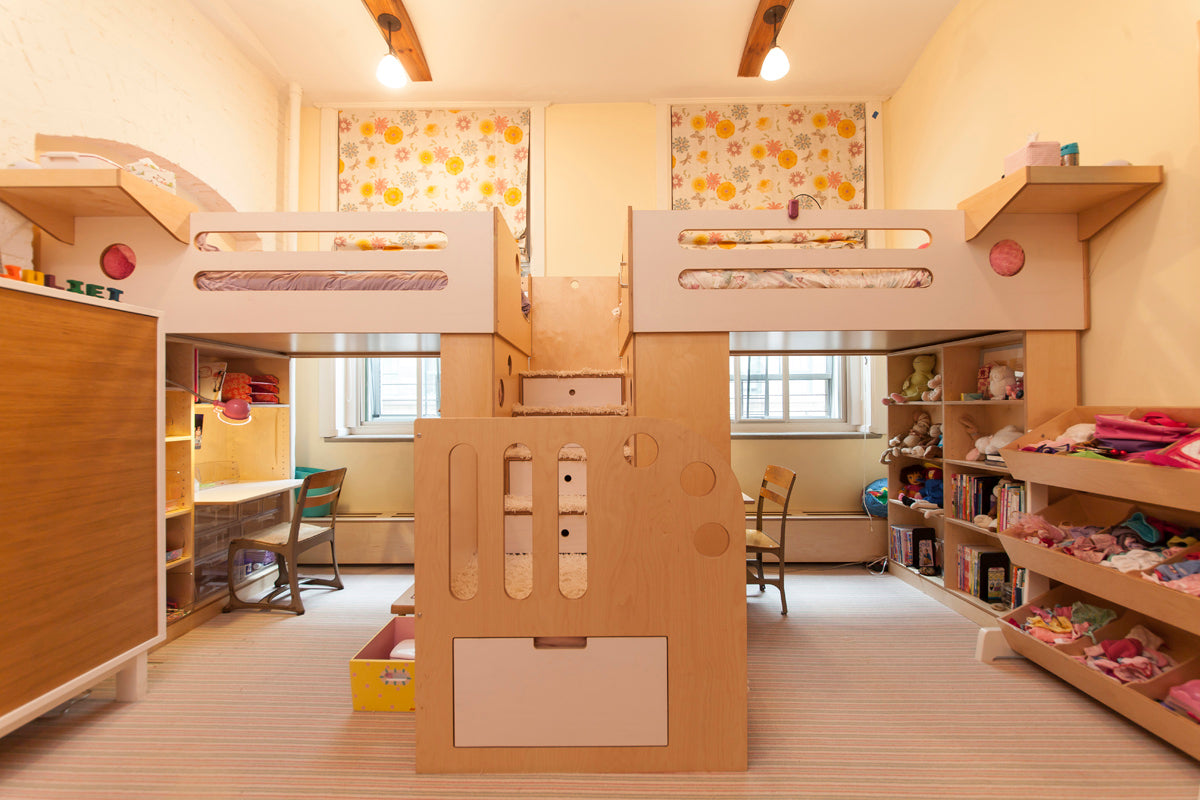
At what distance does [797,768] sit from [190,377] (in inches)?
121

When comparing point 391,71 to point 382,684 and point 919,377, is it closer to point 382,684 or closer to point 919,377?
point 382,684

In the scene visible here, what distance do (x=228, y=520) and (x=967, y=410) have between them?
13.6ft

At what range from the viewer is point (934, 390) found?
3305mm

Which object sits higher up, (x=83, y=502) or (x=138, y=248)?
(x=138, y=248)

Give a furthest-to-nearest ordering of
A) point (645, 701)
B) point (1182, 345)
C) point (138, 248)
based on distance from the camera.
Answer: point (138, 248)
point (1182, 345)
point (645, 701)

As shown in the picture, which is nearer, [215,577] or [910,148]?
[215,577]

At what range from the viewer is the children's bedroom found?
5.23ft

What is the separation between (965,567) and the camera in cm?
298

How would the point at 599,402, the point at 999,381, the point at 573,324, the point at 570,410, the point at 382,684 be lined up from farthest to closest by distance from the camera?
1. the point at 573,324
2. the point at 599,402
3. the point at 999,381
4. the point at 570,410
5. the point at 382,684

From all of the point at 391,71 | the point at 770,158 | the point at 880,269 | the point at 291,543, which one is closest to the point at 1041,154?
the point at 880,269

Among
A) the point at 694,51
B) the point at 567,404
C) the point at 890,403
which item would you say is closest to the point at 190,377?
the point at 567,404

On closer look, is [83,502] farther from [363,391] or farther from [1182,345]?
[1182,345]

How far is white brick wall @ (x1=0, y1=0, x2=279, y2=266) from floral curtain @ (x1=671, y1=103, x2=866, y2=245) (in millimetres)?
2725

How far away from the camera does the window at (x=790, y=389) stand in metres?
4.31
